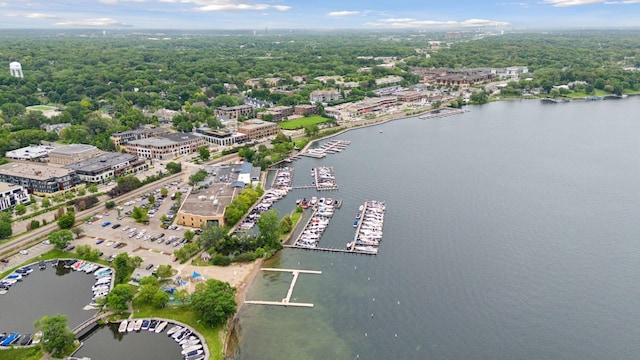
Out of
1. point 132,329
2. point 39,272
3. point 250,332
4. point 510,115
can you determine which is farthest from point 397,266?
point 510,115

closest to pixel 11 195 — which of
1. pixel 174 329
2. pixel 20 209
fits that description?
pixel 20 209

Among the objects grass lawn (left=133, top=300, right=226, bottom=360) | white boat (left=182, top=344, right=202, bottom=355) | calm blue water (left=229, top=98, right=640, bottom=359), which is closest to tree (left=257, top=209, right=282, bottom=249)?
calm blue water (left=229, top=98, right=640, bottom=359)

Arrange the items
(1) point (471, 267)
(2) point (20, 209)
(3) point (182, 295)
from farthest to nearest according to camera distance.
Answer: (2) point (20, 209) < (1) point (471, 267) < (3) point (182, 295)

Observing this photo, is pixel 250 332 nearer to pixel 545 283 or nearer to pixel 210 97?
pixel 545 283

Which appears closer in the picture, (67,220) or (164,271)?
(164,271)

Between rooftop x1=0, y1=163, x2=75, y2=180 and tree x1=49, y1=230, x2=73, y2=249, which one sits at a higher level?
→ rooftop x1=0, y1=163, x2=75, y2=180

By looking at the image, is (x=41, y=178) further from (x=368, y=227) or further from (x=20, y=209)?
(x=368, y=227)

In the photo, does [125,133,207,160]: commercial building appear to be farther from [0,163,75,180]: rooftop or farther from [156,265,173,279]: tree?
[156,265,173,279]: tree

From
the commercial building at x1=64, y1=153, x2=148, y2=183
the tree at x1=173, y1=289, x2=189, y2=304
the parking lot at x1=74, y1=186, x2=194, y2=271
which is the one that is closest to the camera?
the tree at x1=173, y1=289, x2=189, y2=304
